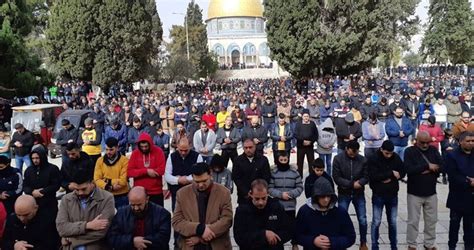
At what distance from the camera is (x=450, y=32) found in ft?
149

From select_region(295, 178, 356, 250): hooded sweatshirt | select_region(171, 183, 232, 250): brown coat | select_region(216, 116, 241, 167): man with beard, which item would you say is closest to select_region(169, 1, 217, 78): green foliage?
select_region(216, 116, 241, 167): man with beard

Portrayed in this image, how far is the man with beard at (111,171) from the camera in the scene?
6156mm

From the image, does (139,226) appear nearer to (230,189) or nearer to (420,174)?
(230,189)

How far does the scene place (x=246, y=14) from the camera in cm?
8675

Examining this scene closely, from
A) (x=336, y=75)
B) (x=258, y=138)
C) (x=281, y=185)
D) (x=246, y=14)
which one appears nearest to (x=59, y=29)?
(x=336, y=75)

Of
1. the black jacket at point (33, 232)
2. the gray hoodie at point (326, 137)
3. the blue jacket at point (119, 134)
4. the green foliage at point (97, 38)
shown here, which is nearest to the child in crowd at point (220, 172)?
the black jacket at point (33, 232)

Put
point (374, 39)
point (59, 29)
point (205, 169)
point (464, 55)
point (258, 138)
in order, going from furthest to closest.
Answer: point (464, 55), point (59, 29), point (374, 39), point (258, 138), point (205, 169)

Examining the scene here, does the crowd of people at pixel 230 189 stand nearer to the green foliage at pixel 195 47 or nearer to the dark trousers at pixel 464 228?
the dark trousers at pixel 464 228

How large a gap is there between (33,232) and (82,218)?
525 millimetres

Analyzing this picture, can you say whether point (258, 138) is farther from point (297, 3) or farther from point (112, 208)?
point (297, 3)

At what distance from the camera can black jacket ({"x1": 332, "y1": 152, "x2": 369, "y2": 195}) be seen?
613 centimetres

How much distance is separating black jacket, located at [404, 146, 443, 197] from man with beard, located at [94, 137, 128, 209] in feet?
12.4

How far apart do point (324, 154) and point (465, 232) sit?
3700 mm

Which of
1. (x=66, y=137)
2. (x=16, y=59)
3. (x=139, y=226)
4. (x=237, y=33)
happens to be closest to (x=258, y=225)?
(x=139, y=226)
